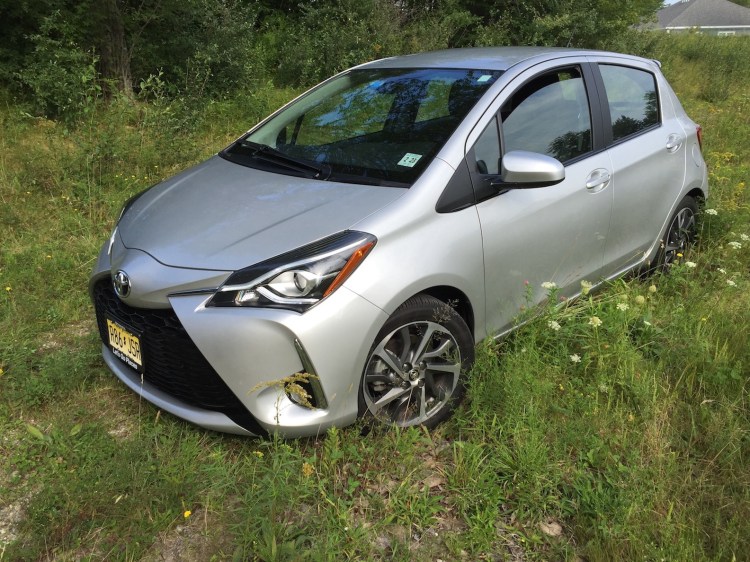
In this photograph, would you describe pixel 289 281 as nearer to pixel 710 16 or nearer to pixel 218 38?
pixel 218 38

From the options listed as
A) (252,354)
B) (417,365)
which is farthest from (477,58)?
(252,354)

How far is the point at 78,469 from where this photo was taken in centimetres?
253

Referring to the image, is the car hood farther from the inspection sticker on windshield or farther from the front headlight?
the inspection sticker on windshield

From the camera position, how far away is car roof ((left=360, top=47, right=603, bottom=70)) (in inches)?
128

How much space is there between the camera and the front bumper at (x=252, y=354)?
2.21 meters

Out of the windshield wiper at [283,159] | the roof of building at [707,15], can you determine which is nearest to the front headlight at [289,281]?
the windshield wiper at [283,159]

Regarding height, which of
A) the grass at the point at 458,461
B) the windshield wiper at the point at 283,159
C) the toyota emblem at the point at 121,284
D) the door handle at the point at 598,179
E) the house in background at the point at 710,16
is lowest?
the house in background at the point at 710,16

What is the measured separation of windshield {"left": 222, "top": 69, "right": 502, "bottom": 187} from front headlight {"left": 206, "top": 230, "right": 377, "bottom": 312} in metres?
0.56

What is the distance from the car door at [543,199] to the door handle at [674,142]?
2.53 feet

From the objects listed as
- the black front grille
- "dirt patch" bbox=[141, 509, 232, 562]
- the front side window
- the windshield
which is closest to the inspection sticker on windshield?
the windshield

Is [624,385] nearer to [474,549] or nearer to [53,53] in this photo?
[474,549]

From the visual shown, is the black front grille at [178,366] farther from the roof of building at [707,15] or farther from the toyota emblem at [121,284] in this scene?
the roof of building at [707,15]

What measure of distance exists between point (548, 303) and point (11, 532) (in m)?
2.49

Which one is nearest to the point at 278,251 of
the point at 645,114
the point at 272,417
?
the point at 272,417
